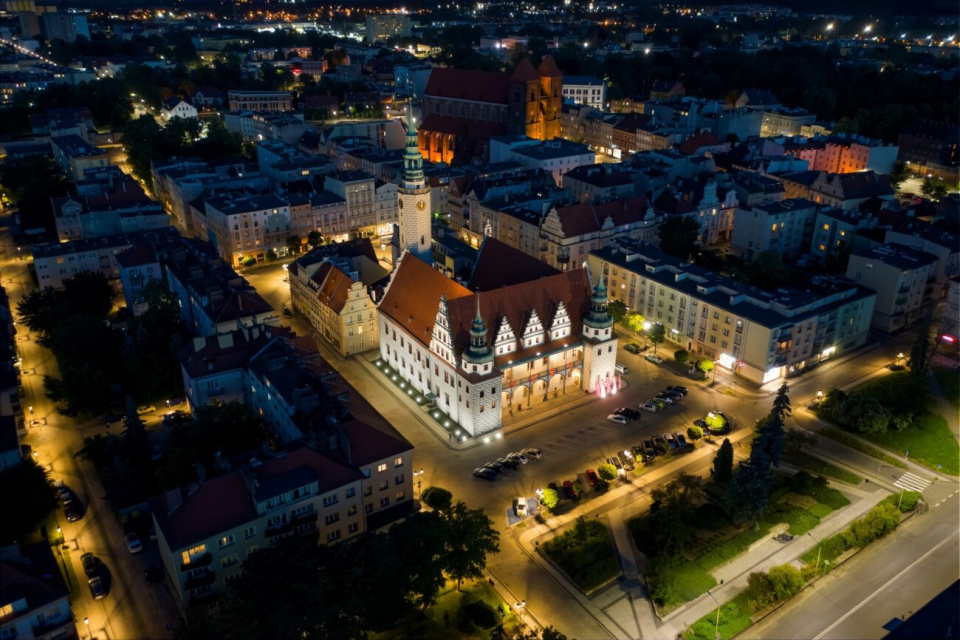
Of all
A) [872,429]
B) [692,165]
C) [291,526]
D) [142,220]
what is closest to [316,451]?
[291,526]

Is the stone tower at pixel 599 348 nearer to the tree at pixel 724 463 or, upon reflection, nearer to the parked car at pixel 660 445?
the parked car at pixel 660 445

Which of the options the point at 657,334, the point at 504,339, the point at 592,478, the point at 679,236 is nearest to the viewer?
the point at 592,478

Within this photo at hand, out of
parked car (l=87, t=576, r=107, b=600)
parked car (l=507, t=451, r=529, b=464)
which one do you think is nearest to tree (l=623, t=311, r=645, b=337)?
parked car (l=507, t=451, r=529, b=464)

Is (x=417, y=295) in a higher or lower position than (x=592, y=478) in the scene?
higher

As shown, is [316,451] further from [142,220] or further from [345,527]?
[142,220]

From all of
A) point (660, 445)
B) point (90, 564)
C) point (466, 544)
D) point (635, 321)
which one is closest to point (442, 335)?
point (660, 445)

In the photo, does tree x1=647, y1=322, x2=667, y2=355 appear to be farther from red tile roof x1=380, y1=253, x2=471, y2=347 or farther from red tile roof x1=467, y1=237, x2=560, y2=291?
red tile roof x1=380, y1=253, x2=471, y2=347

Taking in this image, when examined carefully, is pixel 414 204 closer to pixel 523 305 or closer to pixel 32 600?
pixel 523 305
